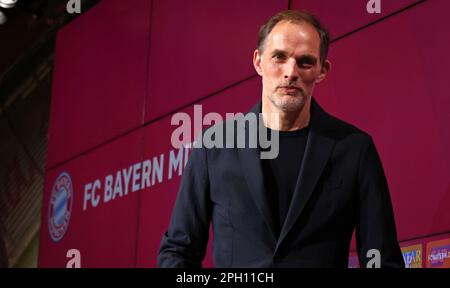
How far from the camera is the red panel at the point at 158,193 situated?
4.17 meters

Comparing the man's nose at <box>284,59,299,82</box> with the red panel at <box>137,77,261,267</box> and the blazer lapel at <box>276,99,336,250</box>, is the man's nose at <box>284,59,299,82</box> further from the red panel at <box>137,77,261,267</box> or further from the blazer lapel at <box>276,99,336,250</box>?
the red panel at <box>137,77,261,267</box>

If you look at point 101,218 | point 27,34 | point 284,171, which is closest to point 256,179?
point 284,171

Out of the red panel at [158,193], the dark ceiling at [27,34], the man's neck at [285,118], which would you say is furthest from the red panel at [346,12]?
the dark ceiling at [27,34]

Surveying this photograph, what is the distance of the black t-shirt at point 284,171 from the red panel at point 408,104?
4.39ft

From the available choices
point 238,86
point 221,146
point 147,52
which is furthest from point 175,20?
point 221,146

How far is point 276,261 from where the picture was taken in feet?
5.20

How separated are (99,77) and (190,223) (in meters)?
3.71

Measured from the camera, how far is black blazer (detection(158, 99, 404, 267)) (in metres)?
1.61

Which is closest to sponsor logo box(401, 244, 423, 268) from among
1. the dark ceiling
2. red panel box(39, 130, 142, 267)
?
red panel box(39, 130, 142, 267)

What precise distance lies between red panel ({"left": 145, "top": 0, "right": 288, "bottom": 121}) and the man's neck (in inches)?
84.4

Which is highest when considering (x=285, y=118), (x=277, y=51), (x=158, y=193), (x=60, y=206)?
(x=60, y=206)

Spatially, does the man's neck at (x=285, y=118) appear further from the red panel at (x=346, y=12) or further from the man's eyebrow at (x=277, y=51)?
the red panel at (x=346, y=12)

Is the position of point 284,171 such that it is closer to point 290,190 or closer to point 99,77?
point 290,190

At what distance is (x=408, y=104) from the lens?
10.2 feet
